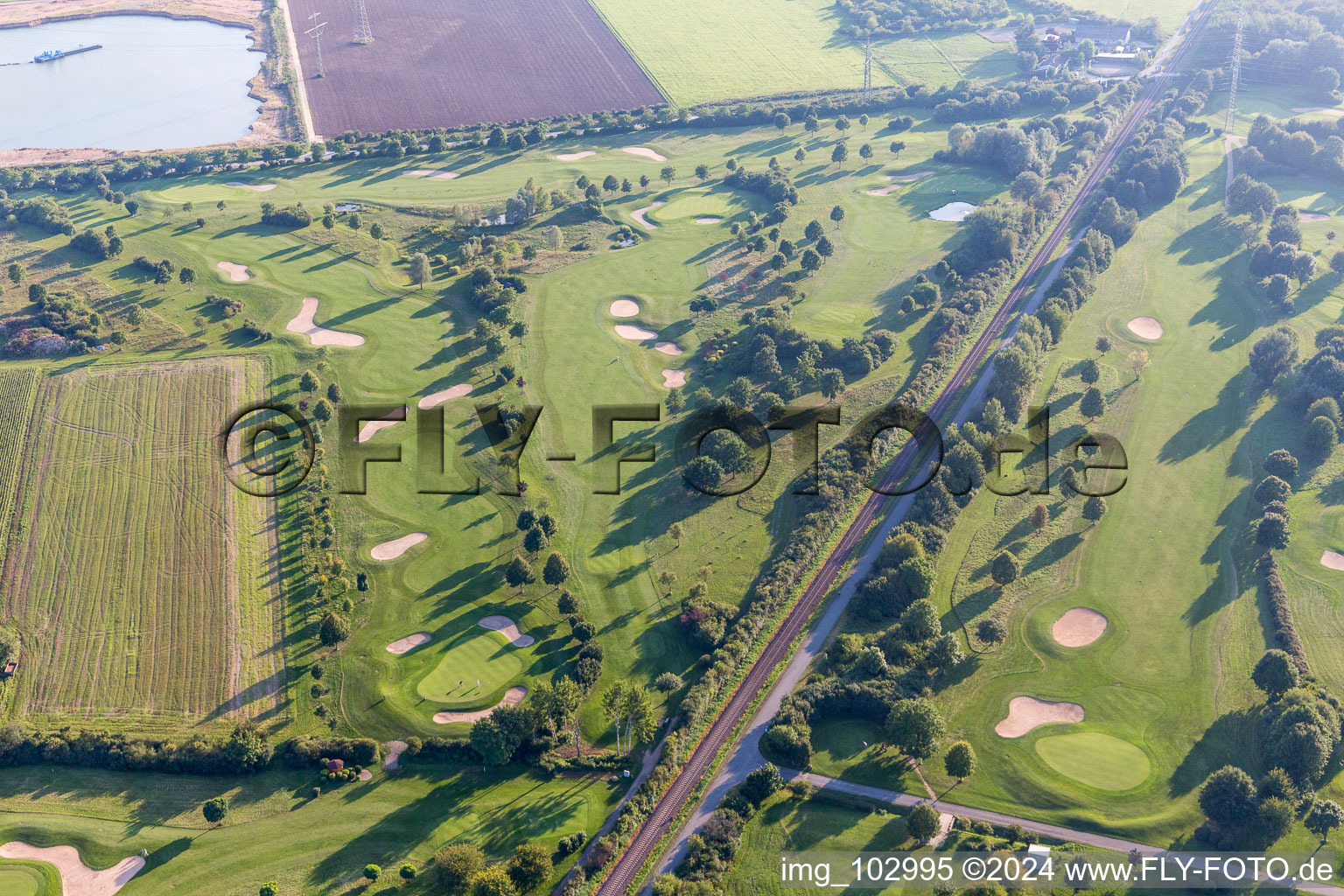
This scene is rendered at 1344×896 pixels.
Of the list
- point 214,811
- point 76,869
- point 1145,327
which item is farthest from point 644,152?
point 76,869

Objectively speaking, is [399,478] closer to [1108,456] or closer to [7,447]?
[7,447]

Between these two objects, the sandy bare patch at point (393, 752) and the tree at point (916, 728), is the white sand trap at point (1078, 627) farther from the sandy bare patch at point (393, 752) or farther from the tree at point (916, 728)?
the sandy bare patch at point (393, 752)

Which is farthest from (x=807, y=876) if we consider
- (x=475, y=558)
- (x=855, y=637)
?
(x=475, y=558)

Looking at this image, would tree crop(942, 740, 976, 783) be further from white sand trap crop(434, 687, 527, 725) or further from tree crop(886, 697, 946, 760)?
white sand trap crop(434, 687, 527, 725)

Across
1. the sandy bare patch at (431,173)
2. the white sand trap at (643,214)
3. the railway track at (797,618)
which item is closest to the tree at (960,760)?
the railway track at (797,618)

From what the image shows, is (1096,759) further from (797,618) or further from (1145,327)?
(1145,327)
